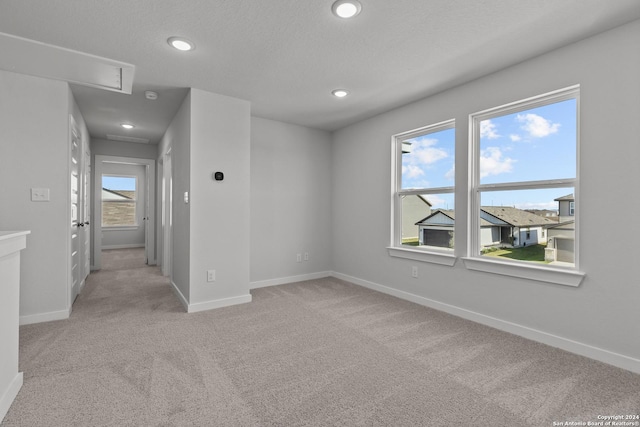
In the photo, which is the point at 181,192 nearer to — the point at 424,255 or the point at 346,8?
the point at 346,8

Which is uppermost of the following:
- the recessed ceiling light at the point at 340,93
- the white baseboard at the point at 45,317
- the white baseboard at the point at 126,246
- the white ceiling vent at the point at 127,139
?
the recessed ceiling light at the point at 340,93

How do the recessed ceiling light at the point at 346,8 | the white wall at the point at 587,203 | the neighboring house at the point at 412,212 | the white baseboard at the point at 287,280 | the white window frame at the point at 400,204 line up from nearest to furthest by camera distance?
the recessed ceiling light at the point at 346,8 < the white wall at the point at 587,203 < the white window frame at the point at 400,204 < the neighboring house at the point at 412,212 < the white baseboard at the point at 287,280

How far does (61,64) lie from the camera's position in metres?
2.63

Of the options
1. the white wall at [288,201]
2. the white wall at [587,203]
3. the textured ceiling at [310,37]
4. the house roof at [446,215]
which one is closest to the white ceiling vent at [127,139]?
the textured ceiling at [310,37]

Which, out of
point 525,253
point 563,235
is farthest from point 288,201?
point 563,235

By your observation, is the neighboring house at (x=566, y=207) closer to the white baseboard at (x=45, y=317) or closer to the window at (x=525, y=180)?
the window at (x=525, y=180)

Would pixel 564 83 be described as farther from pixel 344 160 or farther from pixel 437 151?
pixel 344 160

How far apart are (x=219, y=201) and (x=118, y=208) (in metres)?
6.34

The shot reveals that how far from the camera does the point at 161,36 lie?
2260mm

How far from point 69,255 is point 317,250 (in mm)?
3100

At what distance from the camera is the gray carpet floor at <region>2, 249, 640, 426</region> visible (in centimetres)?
161

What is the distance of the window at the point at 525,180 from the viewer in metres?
2.46

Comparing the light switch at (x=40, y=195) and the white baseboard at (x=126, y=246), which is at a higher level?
the light switch at (x=40, y=195)

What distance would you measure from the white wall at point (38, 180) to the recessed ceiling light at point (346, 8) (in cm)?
285
